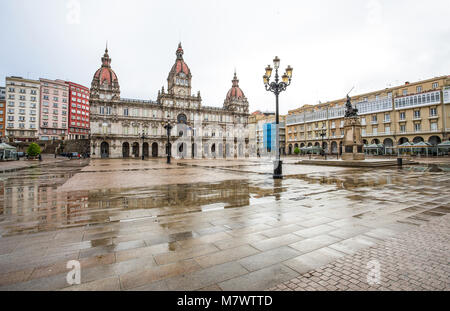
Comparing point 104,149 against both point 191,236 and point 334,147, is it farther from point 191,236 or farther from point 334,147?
point 334,147

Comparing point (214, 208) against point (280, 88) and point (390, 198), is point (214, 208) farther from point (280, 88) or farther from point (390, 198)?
point (280, 88)

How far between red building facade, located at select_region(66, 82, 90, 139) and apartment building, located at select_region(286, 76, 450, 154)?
83830 millimetres

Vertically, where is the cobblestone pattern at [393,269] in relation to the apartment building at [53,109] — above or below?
below

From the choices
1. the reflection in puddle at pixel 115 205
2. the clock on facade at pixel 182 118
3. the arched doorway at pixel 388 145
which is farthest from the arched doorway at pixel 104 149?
the arched doorway at pixel 388 145

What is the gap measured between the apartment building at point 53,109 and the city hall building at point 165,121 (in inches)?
1242

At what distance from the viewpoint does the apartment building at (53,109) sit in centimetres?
7344

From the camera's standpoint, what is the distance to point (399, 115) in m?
45.7

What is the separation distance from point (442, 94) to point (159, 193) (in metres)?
53.2

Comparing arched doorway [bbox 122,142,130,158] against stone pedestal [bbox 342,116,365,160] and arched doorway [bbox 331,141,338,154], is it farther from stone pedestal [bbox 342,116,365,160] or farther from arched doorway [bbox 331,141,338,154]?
arched doorway [bbox 331,141,338,154]

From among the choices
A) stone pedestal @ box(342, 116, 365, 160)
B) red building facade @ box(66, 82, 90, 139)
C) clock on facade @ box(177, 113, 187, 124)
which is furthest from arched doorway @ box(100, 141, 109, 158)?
stone pedestal @ box(342, 116, 365, 160)

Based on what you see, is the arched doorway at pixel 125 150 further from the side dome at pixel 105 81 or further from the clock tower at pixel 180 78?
the clock tower at pixel 180 78

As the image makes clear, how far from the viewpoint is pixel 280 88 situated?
12.3 metres

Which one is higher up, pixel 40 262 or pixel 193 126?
pixel 193 126
